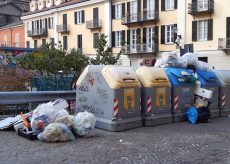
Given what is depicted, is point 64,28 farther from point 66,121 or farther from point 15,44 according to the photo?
point 66,121

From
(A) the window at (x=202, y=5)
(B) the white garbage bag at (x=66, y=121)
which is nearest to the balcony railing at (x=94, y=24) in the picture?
(A) the window at (x=202, y=5)

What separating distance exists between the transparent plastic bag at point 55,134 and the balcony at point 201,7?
3004 centimetres

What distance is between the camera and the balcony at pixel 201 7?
35.5 meters

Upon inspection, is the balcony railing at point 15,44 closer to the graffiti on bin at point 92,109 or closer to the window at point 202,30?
the window at point 202,30

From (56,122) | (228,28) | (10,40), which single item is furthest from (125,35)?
(56,122)

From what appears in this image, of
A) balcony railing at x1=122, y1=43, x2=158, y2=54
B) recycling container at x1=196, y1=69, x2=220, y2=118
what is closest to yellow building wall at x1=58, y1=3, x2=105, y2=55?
balcony railing at x1=122, y1=43, x2=158, y2=54

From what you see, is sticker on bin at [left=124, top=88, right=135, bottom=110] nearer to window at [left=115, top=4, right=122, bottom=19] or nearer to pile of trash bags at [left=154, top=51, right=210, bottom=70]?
pile of trash bags at [left=154, top=51, right=210, bottom=70]

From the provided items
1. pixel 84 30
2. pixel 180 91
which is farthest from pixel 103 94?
pixel 84 30

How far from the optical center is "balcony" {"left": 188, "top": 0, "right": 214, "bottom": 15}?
35.5 m

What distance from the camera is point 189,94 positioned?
11117 millimetres

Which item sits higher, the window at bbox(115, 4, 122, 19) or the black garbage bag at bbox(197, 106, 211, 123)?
the window at bbox(115, 4, 122, 19)

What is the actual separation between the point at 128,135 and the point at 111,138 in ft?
1.66

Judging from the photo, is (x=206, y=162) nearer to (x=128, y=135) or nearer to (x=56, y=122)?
(x=128, y=135)

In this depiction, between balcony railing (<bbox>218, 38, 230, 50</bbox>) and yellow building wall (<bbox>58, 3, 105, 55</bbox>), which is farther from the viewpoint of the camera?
yellow building wall (<bbox>58, 3, 105, 55</bbox>)
